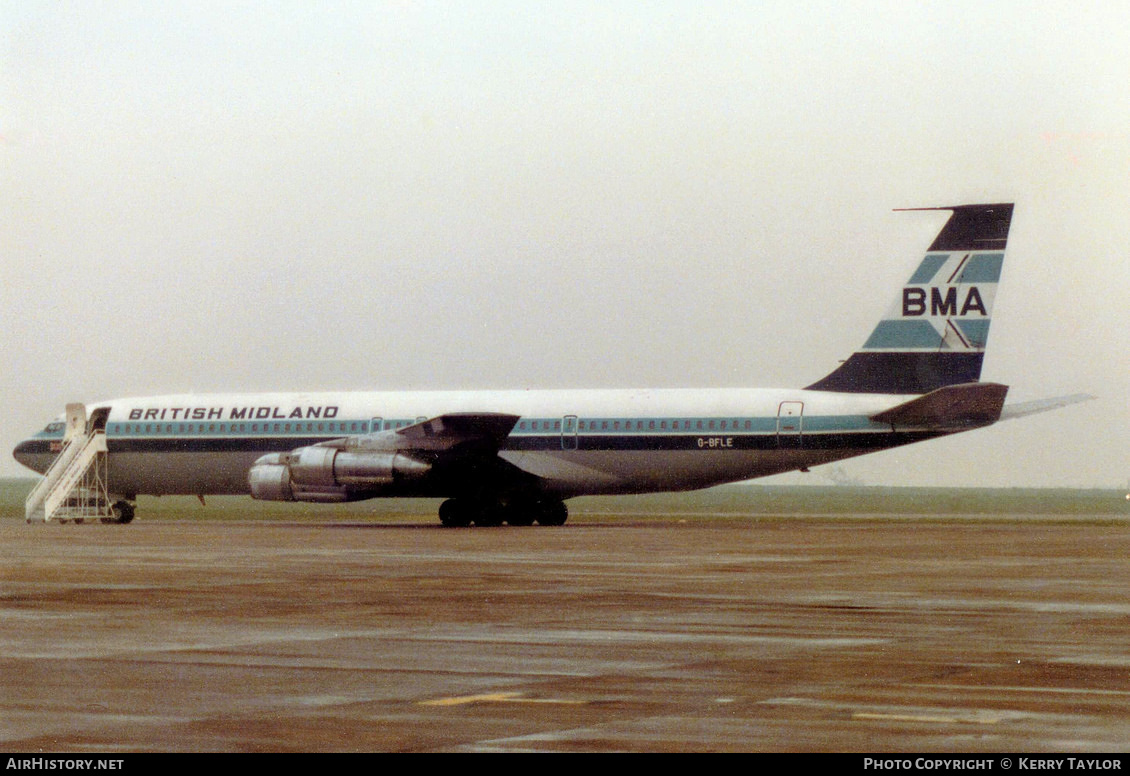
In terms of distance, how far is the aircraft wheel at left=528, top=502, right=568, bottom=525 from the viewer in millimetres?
41656

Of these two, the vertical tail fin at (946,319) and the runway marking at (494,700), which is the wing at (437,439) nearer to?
the vertical tail fin at (946,319)

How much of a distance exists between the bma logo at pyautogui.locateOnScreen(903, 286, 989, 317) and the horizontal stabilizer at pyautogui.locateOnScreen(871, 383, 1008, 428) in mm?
2517

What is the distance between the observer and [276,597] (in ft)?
57.6

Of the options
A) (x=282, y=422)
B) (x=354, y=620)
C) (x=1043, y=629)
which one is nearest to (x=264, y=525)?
(x=282, y=422)

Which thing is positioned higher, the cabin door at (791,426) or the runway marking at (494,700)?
the cabin door at (791,426)

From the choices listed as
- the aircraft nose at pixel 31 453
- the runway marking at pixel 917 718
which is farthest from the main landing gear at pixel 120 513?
the runway marking at pixel 917 718

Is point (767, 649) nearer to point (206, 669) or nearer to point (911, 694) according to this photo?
point (911, 694)

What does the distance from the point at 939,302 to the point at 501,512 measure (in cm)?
1227

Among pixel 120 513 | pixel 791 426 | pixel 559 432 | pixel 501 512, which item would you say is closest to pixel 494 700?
pixel 791 426

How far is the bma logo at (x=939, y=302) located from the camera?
37781mm

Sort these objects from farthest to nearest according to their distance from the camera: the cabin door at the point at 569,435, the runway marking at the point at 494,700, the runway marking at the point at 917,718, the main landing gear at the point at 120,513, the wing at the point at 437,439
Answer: the main landing gear at the point at 120,513
the cabin door at the point at 569,435
the wing at the point at 437,439
the runway marking at the point at 494,700
the runway marking at the point at 917,718

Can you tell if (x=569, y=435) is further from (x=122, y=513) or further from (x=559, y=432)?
(x=122, y=513)

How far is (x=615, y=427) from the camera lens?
3912 centimetres

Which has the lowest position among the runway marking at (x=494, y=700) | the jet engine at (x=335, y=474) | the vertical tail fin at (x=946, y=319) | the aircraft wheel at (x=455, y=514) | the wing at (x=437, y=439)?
the aircraft wheel at (x=455, y=514)
